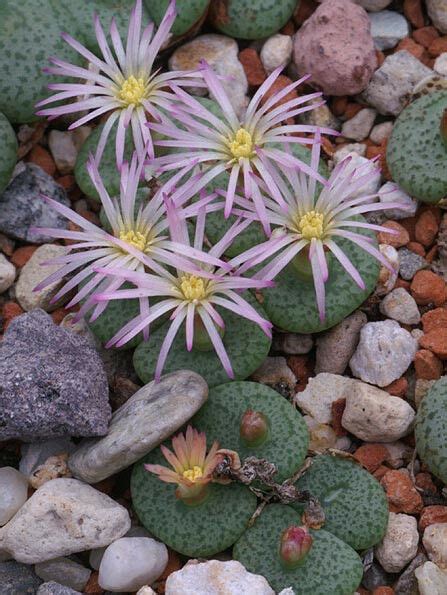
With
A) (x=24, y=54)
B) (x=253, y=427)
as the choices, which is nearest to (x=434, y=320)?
(x=253, y=427)

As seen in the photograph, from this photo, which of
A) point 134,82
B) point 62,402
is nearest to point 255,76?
point 134,82

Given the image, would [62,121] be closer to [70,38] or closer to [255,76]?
[70,38]

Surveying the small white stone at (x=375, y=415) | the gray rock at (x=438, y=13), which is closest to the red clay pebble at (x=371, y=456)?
the small white stone at (x=375, y=415)

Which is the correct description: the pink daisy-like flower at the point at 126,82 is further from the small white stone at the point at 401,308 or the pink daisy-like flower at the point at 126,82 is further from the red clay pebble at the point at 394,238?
the small white stone at the point at 401,308

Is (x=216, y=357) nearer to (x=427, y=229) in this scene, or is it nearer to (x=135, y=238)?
(x=135, y=238)

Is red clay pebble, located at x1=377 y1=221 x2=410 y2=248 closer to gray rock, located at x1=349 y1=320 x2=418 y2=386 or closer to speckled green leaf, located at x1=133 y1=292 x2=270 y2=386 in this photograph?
gray rock, located at x1=349 y1=320 x2=418 y2=386

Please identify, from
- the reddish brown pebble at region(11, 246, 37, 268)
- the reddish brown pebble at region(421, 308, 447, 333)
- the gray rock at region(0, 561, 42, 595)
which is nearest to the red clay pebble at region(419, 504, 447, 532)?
the reddish brown pebble at region(421, 308, 447, 333)
